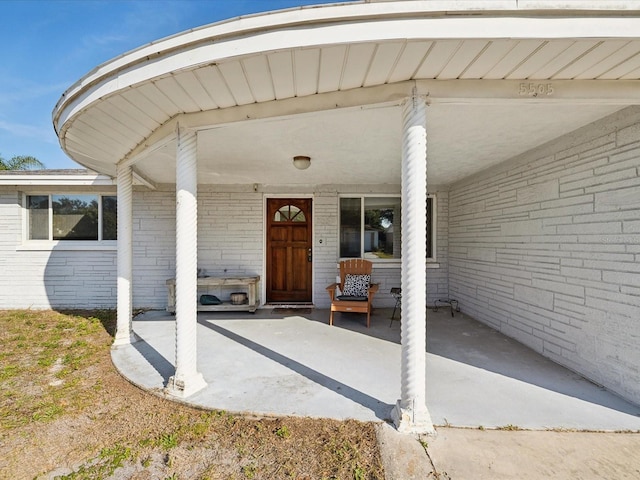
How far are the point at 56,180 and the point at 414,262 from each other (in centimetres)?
629

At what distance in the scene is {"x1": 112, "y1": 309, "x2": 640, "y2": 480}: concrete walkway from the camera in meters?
1.88

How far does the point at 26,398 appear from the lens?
8.76 feet

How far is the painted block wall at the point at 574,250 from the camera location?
2564 millimetres

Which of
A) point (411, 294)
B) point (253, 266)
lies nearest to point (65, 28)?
point (253, 266)

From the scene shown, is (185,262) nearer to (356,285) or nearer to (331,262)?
(356,285)

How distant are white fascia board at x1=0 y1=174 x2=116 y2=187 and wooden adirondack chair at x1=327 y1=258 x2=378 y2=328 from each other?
429cm

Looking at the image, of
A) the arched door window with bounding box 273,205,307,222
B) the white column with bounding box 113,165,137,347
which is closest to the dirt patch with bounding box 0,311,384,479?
the white column with bounding box 113,165,137,347

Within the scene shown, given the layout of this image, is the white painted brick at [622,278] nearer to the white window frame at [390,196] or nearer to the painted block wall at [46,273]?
the white window frame at [390,196]

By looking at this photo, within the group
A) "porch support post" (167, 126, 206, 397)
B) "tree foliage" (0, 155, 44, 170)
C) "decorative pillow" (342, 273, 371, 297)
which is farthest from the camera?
"tree foliage" (0, 155, 44, 170)

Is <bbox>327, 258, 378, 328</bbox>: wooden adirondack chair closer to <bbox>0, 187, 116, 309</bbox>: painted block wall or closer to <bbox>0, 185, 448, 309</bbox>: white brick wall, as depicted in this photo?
<bbox>0, 185, 448, 309</bbox>: white brick wall

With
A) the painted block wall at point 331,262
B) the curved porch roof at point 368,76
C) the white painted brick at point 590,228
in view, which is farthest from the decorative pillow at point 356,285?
the white painted brick at point 590,228

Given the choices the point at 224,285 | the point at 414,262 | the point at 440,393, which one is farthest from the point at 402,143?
the point at 224,285

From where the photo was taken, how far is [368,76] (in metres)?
2.06

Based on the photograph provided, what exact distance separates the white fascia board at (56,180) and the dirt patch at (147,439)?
342 cm
